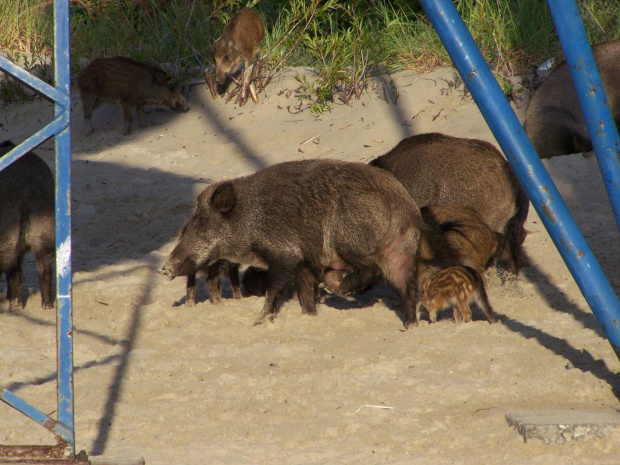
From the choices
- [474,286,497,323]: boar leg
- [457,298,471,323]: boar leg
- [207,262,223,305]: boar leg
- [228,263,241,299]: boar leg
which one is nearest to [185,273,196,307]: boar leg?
[207,262,223,305]: boar leg

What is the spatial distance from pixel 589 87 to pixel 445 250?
78.6 inches

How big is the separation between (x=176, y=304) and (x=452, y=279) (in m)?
1.95

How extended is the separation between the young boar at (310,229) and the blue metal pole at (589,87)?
176 centimetres

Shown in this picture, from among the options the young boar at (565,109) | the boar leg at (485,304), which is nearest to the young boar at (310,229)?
the boar leg at (485,304)

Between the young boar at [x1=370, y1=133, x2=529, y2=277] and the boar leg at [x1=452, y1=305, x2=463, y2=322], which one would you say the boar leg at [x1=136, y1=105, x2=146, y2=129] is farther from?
the boar leg at [x1=452, y1=305, x2=463, y2=322]

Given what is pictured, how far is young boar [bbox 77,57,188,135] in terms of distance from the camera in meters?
10.6

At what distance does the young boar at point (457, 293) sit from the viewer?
475 cm

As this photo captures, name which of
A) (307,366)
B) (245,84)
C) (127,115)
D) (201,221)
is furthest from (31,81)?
(127,115)

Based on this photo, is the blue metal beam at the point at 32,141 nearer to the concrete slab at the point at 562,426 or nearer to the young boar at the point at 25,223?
the concrete slab at the point at 562,426

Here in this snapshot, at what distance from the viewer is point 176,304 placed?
543 centimetres

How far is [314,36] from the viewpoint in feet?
36.6

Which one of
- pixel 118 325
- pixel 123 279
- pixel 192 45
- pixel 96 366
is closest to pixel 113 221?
pixel 123 279

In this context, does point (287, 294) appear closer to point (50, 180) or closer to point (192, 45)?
point (50, 180)

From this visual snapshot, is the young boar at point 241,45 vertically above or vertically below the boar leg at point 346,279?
above
